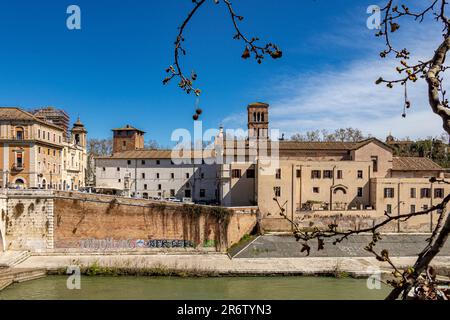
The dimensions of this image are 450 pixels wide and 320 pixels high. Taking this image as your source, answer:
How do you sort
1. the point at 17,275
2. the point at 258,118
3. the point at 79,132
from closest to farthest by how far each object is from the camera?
the point at 17,275
the point at 258,118
the point at 79,132

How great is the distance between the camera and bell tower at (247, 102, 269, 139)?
133 feet

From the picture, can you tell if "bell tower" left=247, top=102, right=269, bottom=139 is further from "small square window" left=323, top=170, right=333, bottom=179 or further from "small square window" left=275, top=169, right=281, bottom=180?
"small square window" left=275, top=169, right=281, bottom=180

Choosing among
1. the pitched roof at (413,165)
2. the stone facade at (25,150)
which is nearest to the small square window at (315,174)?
the pitched roof at (413,165)

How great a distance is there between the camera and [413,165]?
33188 millimetres

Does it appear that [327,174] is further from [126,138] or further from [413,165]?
[126,138]

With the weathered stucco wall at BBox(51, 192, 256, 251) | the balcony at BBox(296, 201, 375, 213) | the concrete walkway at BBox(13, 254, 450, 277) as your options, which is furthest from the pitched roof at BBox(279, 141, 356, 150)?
the concrete walkway at BBox(13, 254, 450, 277)

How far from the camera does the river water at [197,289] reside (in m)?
18.2

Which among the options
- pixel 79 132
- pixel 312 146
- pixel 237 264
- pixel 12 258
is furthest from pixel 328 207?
pixel 79 132

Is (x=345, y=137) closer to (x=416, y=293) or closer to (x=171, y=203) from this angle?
(x=171, y=203)

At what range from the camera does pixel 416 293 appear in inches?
85.9

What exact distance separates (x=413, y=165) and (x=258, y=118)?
15.8 metres

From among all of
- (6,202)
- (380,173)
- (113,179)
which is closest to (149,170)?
(113,179)

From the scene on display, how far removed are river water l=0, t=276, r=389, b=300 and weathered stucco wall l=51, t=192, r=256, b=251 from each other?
4.61 m
